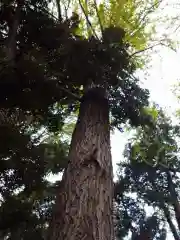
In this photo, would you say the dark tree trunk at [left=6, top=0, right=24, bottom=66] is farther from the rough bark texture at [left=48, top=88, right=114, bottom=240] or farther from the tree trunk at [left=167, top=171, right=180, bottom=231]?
the tree trunk at [left=167, top=171, right=180, bottom=231]

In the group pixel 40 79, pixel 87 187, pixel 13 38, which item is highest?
pixel 13 38

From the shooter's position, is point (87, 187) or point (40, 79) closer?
point (87, 187)

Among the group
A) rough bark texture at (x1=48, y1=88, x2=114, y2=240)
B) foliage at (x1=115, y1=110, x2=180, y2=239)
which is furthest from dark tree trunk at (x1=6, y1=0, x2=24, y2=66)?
foliage at (x1=115, y1=110, x2=180, y2=239)

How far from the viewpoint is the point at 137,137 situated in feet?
27.1

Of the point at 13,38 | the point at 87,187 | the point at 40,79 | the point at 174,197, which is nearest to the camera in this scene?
the point at 87,187

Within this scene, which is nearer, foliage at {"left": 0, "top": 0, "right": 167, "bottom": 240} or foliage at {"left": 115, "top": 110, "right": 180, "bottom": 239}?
foliage at {"left": 0, "top": 0, "right": 167, "bottom": 240}

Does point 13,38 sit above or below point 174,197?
below

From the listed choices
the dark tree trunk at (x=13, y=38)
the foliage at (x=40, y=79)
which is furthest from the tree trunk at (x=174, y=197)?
the dark tree trunk at (x=13, y=38)

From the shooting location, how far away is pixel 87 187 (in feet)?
9.72

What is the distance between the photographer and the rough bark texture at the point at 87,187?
2.52m

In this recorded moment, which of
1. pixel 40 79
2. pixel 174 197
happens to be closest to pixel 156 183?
pixel 174 197

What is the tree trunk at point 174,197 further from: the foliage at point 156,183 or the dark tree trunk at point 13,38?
the dark tree trunk at point 13,38

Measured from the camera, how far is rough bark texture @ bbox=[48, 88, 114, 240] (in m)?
2.52

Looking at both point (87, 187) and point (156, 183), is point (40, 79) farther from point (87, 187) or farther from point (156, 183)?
point (156, 183)
